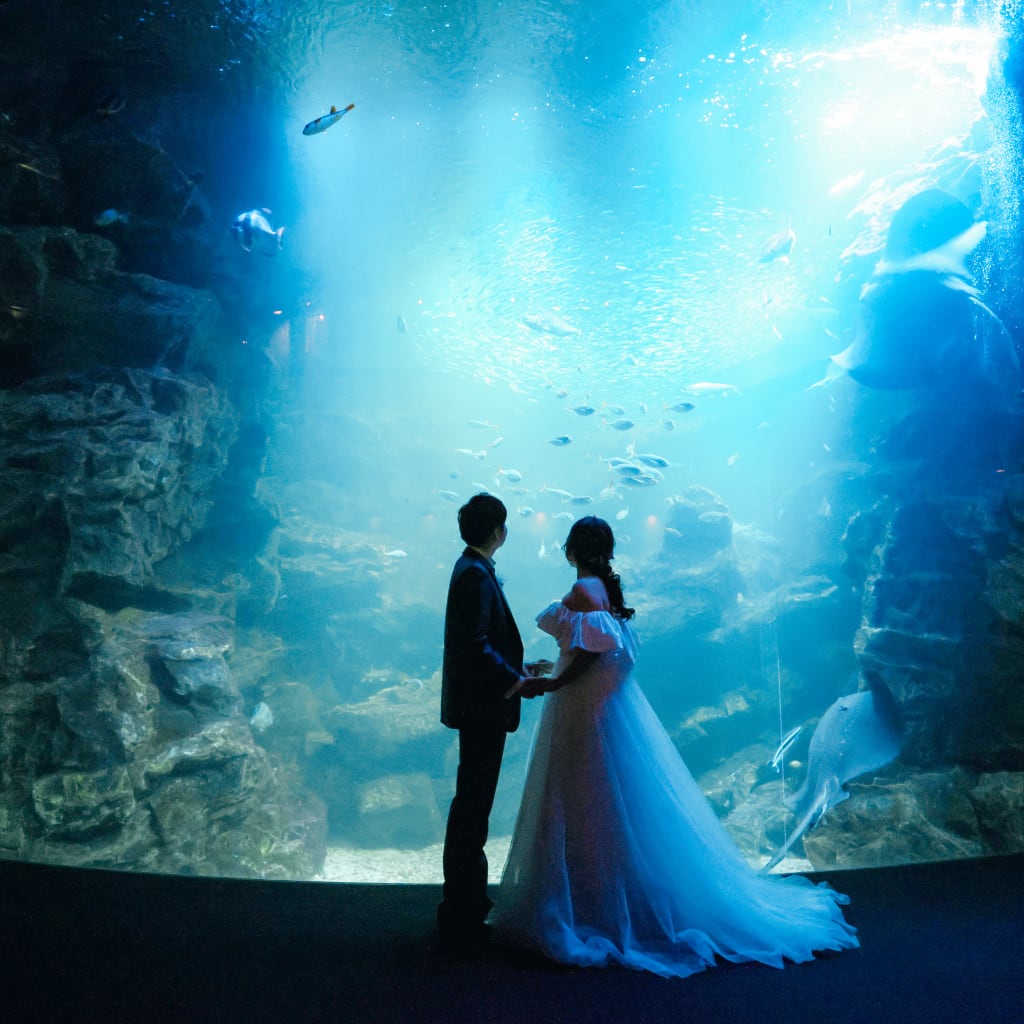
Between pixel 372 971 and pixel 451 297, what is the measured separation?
1628cm

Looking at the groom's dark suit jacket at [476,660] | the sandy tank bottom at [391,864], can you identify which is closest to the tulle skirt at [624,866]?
the groom's dark suit jacket at [476,660]

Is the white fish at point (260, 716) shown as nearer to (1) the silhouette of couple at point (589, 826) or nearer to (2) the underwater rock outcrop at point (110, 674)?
(2) the underwater rock outcrop at point (110, 674)

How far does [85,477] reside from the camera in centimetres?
735

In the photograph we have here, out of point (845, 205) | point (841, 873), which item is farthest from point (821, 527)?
point (841, 873)

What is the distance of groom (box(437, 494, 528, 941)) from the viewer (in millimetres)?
2371

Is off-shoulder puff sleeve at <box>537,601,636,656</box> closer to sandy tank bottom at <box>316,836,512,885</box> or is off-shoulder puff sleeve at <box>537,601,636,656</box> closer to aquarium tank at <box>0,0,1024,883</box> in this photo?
aquarium tank at <box>0,0,1024,883</box>

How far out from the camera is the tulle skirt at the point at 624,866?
2234 millimetres

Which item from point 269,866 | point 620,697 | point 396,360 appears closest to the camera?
point 620,697

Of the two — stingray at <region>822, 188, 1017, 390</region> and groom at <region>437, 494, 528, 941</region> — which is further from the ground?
stingray at <region>822, 188, 1017, 390</region>

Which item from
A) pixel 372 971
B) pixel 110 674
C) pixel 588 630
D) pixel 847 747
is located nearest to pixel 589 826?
pixel 588 630

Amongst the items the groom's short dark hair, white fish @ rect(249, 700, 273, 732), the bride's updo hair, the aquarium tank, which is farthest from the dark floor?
white fish @ rect(249, 700, 273, 732)

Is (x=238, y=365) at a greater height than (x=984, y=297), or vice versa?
(x=984, y=297)

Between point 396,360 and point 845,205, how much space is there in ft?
56.5

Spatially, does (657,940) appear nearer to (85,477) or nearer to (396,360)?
(85,477)
